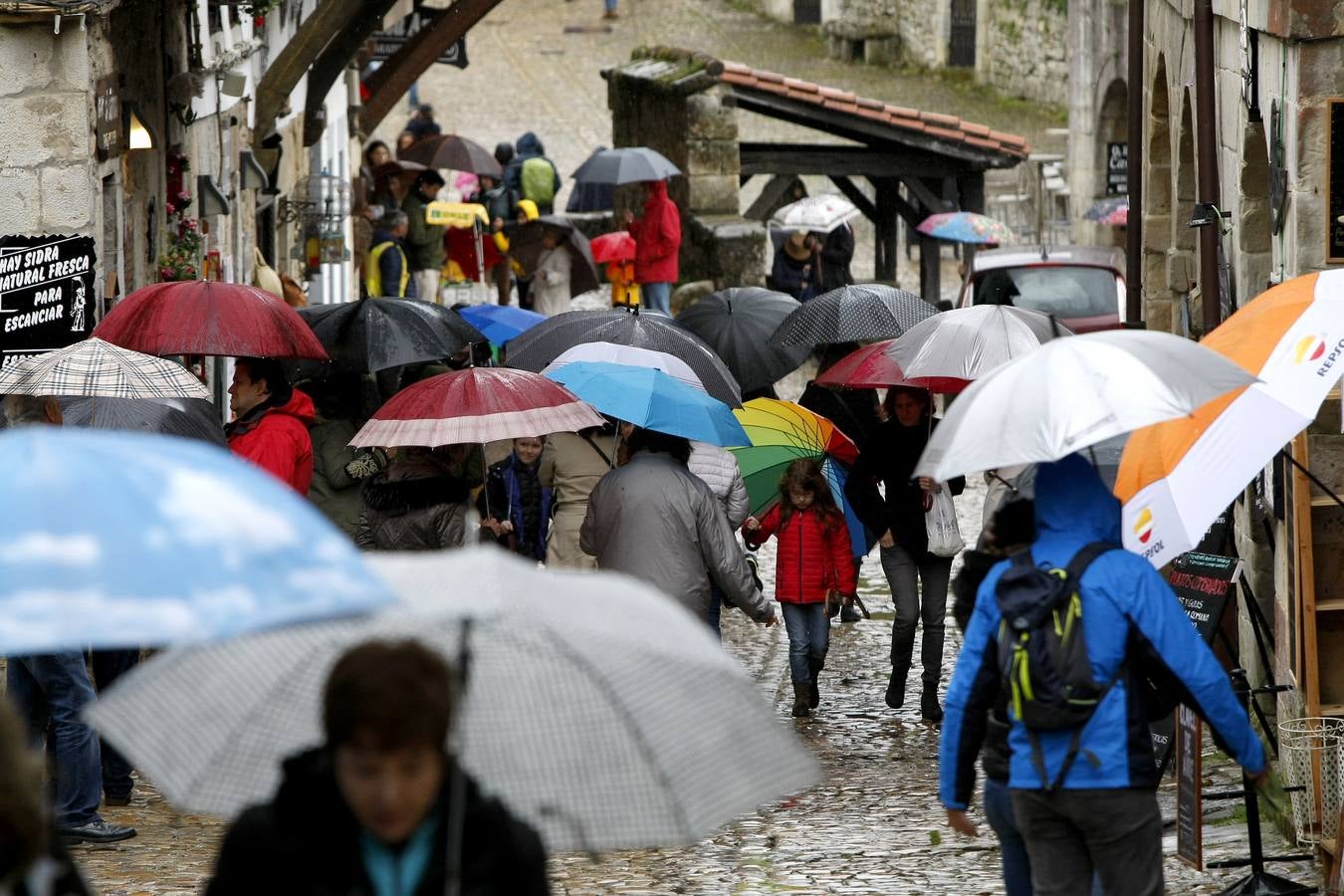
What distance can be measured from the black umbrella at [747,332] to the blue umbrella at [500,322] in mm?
1166

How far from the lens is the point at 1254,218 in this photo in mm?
9344

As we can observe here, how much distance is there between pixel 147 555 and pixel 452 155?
70.7ft

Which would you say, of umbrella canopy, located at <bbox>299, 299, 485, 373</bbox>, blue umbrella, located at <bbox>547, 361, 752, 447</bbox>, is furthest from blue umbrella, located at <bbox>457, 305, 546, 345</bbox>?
blue umbrella, located at <bbox>547, 361, 752, 447</bbox>

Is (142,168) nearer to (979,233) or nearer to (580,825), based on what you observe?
(580,825)

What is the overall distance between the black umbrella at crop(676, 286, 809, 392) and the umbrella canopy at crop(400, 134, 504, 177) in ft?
38.9

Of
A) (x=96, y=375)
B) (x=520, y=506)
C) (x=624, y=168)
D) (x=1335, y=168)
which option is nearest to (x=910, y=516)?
(x=520, y=506)

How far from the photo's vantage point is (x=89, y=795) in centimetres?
746

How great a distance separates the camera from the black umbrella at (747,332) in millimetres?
12047

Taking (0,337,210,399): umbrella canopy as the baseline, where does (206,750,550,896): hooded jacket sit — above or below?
below

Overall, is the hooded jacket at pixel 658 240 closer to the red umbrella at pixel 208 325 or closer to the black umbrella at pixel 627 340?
the black umbrella at pixel 627 340

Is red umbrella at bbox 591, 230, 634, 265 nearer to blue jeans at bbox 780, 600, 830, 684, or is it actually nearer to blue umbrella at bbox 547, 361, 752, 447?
blue jeans at bbox 780, 600, 830, 684

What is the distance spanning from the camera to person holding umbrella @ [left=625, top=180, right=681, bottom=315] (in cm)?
2123

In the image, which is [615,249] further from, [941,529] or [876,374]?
[941,529]

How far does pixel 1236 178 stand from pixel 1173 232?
Answer: 3.91 metres
